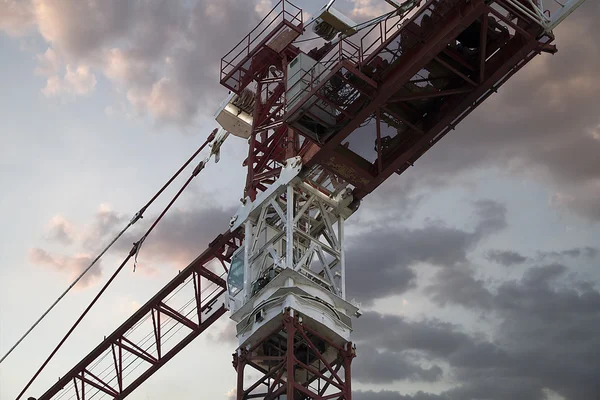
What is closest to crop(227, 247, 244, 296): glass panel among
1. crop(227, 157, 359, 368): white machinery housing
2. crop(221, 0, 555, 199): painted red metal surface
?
crop(227, 157, 359, 368): white machinery housing

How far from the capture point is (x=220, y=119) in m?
56.4

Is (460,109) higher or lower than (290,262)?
higher

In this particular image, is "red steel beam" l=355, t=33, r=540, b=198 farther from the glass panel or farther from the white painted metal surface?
the glass panel

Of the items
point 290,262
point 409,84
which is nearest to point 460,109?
point 409,84

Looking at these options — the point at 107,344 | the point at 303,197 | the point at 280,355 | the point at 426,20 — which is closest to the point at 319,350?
the point at 280,355

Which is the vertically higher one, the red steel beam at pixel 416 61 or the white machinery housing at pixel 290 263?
the red steel beam at pixel 416 61

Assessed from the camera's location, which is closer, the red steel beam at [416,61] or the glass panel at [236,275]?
the red steel beam at [416,61]

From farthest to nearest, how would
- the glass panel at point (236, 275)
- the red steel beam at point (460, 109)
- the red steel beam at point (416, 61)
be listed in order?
the glass panel at point (236, 275) → the red steel beam at point (460, 109) → the red steel beam at point (416, 61)

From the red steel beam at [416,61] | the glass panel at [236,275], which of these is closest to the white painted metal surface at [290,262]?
the glass panel at [236,275]

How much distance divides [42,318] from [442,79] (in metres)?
29.9

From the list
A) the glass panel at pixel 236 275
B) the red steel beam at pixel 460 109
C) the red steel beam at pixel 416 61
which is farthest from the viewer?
the glass panel at pixel 236 275

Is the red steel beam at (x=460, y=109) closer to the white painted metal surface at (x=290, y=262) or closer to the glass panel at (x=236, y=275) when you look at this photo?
the white painted metal surface at (x=290, y=262)

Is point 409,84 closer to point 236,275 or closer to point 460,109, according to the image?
point 460,109

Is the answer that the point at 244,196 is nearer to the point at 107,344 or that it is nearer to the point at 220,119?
the point at 220,119
